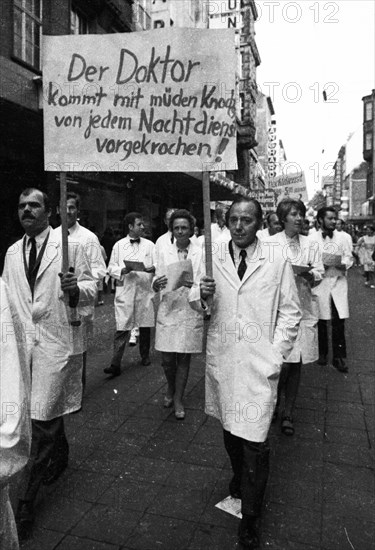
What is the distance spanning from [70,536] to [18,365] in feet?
5.68

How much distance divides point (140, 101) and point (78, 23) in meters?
12.8

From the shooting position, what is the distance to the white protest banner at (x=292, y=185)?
33.4 ft

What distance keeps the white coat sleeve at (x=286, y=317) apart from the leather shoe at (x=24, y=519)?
5.63 ft

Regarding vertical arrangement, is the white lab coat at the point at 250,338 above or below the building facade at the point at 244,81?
below

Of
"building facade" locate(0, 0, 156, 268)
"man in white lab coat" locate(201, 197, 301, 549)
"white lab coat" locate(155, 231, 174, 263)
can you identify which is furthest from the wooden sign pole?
"building facade" locate(0, 0, 156, 268)

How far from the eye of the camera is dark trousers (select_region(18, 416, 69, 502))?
2877mm

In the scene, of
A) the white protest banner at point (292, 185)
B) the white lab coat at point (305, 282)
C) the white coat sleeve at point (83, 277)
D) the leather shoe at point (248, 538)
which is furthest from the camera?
the white protest banner at point (292, 185)

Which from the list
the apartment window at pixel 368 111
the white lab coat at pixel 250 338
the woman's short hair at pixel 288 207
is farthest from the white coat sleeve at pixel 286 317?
the apartment window at pixel 368 111

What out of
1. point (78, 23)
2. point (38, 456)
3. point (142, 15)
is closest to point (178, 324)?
point (38, 456)

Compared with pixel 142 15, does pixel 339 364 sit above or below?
below

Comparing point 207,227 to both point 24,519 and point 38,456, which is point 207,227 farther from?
point 24,519

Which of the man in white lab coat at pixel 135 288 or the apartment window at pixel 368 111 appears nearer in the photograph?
the man in white lab coat at pixel 135 288

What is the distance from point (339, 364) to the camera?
6.32m

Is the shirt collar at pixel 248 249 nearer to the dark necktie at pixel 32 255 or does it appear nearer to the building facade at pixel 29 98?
the dark necktie at pixel 32 255
